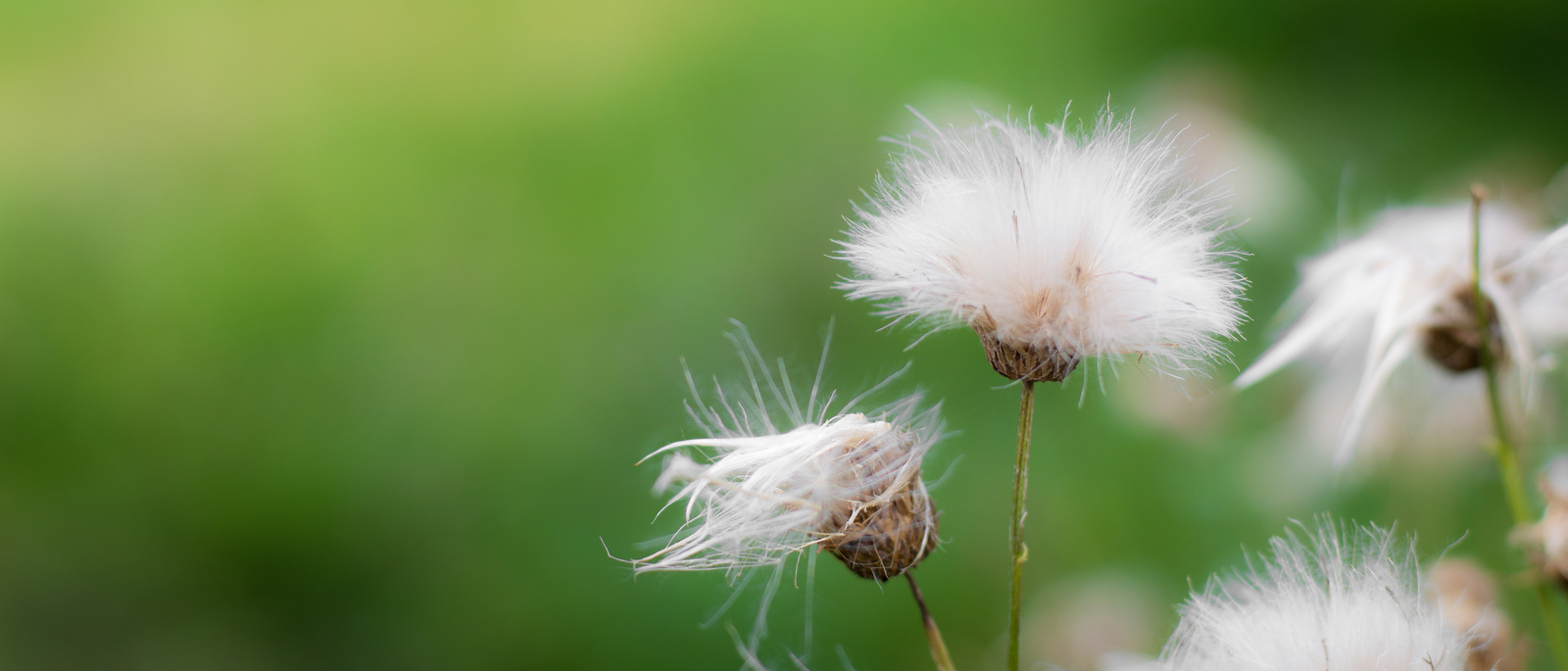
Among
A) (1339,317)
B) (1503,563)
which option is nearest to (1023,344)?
(1339,317)

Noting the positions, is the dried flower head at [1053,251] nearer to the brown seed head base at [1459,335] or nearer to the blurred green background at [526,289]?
the brown seed head base at [1459,335]

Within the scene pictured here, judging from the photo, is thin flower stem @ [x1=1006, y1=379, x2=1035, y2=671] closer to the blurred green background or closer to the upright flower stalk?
the upright flower stalk

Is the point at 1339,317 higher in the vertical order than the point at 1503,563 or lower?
higher

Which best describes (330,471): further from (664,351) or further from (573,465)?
(664,351)

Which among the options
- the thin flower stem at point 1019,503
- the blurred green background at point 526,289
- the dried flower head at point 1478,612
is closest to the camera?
the thin flower stem at point 1019,503

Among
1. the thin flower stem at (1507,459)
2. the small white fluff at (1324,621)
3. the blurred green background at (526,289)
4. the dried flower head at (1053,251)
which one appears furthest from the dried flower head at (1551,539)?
the blurred green background at (526,289)
